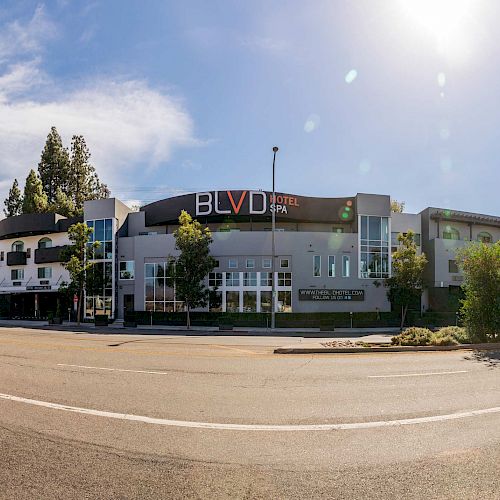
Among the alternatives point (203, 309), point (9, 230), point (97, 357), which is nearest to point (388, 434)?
point (97, 357)

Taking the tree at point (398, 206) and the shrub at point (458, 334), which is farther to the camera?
the tree at point (398, 206)

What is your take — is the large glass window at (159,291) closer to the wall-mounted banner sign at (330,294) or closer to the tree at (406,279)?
the wall-mounted banner sign at (330,294)

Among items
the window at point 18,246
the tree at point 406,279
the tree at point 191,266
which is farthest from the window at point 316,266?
the window at point 18,246

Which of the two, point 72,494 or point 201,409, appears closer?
point 72,494

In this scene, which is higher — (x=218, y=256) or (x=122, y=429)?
(x=218, y=256)

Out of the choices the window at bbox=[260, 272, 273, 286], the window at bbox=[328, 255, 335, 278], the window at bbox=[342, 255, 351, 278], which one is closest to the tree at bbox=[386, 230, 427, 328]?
the window at bbox=[342, 255, 351, 278]

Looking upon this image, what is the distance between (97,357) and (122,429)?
28.3 ft

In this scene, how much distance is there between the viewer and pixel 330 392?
841 cm

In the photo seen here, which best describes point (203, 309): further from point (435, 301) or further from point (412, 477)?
point (412, 477)

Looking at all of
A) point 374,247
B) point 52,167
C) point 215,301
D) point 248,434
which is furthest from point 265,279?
point 52,167

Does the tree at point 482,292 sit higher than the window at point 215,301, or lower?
higher

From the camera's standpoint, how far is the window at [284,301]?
37.1 m

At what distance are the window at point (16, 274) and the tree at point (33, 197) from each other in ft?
35.1

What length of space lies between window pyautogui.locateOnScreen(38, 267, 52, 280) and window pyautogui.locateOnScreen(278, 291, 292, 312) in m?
27.0
